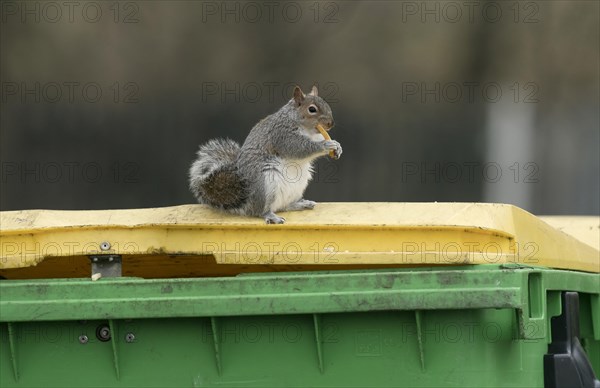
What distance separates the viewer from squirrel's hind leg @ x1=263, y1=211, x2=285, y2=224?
392cm

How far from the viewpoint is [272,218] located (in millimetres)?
4102

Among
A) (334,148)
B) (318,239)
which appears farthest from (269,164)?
(318,239)

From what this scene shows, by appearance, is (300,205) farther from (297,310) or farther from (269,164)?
(297,310)

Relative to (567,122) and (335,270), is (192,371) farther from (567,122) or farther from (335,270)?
(567,122)

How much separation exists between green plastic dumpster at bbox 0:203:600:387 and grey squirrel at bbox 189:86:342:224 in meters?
0.67

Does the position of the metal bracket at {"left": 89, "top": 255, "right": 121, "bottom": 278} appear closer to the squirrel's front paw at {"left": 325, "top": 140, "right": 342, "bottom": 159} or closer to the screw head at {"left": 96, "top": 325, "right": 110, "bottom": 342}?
the screw head at {"left": 96, "top": 325, "right": 110, "bottom": 342}

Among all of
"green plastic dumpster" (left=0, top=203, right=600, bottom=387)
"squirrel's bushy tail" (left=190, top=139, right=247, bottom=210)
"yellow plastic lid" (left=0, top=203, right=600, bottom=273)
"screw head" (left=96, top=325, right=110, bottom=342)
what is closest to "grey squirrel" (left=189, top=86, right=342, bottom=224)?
"squirrel's bushy tail" (left=190, top=139, right=247, bottom=210)

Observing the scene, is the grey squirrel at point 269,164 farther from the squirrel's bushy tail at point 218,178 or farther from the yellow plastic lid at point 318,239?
the yellow plastic lid at point 318,239

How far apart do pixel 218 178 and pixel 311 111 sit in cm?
86

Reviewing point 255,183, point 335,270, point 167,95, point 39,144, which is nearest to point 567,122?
point 167,95

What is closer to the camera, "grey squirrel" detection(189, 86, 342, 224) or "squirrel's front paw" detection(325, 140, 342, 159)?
"grey squirrel" detection(189, 86, 342, 224)

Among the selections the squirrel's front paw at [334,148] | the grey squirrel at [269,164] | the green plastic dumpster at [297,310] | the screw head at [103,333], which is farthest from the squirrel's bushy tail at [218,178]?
the screw head at [103,333]

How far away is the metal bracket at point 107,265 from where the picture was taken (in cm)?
372

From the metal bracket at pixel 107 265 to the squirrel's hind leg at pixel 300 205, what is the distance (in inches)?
35.2
